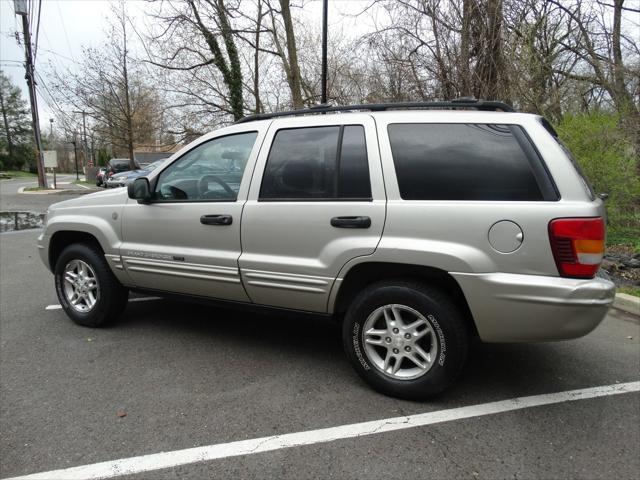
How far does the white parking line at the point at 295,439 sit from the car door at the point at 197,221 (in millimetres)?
1246

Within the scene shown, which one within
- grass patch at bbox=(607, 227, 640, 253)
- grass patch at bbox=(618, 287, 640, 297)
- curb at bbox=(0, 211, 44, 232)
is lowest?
curb at bbox=(0, 211, 44, 232)

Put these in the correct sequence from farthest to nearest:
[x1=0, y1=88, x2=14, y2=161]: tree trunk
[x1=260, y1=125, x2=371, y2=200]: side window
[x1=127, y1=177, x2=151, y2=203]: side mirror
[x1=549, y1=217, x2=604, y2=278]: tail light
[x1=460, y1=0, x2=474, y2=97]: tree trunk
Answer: [x1=0, y1=88, x2=14, y2=161]: tree trunk, [x1=460, y1=0, x2=474, y2=97]: tree trunk, [x1=127, y1=177, x2=151, y2=203]: side mirror, [x1=260, y1=125, x2=371, y2=200]: side window, [x1=549, y1=217, x2=604, y2=278]: tail light

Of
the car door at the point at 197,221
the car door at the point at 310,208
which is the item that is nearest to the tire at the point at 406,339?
the car door at the point at 310,208

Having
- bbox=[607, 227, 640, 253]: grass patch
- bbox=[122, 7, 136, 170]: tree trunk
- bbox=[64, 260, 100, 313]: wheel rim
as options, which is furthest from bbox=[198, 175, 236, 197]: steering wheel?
bbox=[122, 7, 136, 170]: tree trunk

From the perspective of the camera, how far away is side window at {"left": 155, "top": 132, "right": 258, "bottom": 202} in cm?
361

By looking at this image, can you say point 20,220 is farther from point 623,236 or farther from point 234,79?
point 623,236

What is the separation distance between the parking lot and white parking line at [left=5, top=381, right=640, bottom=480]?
0.01 metres

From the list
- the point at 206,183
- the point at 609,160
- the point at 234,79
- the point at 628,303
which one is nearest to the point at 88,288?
the point at 206,183

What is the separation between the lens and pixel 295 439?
2.62m

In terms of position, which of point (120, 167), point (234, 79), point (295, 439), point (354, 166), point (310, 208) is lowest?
point (295, 439)

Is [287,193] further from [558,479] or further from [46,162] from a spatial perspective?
[46,162]

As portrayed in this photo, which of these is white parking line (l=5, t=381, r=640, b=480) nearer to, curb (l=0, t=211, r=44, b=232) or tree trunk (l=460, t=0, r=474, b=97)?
tree trunk (l=460, t=0, r=474, b=97)

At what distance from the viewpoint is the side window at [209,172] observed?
3.61 metres

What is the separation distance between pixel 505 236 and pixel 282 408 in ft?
5.62
